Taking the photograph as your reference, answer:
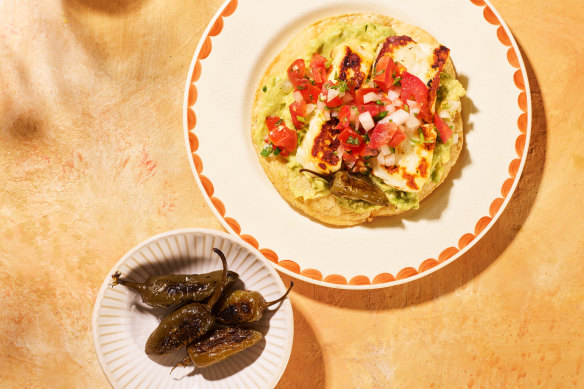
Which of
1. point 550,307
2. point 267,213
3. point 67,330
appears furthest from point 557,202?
point 67,330

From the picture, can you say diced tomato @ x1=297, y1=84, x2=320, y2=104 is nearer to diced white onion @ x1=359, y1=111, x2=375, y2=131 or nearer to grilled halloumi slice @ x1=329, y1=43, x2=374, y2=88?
grilled halloumi slice @ x1=329, y1=43, x2=374, y2=88

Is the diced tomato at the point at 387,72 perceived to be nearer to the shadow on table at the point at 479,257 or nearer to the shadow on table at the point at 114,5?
the shadow on table at the point at 479,257

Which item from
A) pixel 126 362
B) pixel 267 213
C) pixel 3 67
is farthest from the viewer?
pixel 3 67

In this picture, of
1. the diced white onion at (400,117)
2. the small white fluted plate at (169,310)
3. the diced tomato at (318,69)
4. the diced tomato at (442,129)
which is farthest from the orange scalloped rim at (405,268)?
the diced white onion at (400,117)

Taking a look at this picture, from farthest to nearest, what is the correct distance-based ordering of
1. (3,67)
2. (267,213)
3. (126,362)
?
(3,67) < (267,213) < (126,362)

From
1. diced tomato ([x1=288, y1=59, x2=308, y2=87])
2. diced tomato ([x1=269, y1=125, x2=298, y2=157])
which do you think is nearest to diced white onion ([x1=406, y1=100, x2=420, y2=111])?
diced tomato ([x1=288, y1=59, x2=308, y2=87])

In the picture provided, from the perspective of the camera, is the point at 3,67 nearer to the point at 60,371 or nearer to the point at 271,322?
the point at 60,371

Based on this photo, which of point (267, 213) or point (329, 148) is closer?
point (329, 148)
